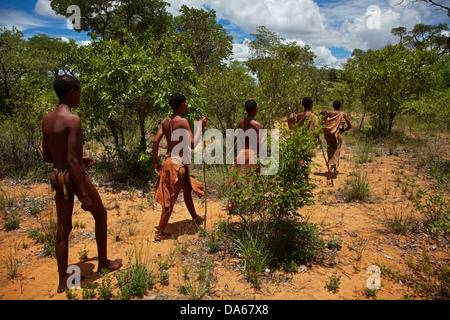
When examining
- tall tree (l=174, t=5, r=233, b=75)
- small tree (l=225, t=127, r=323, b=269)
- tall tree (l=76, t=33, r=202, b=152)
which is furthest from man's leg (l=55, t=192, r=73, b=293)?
tall tree (l=174, t=5, r=233, b=75)

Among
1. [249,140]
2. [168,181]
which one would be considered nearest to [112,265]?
[168,181]

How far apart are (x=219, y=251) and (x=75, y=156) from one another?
6.85 feet

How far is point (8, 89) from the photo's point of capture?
740cm

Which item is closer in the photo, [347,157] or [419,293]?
[419,293]

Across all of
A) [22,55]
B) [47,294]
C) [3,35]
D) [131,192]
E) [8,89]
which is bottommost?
[47,294]

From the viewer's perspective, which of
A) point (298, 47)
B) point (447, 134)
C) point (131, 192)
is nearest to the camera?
point (131, 192)

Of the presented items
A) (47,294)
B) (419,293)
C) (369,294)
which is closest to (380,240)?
(419,293)

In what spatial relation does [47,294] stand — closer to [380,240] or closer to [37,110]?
[380,240]

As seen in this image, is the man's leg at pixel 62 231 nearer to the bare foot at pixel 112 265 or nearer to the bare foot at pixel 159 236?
the bare foot at pixel 112 265

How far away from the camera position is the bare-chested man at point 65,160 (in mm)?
2490

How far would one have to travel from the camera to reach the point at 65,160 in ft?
8.49

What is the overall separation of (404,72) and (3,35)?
12890 mm

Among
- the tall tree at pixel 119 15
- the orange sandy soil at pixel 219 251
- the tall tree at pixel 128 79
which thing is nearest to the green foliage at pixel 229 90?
the tall tree at pixel 128 79

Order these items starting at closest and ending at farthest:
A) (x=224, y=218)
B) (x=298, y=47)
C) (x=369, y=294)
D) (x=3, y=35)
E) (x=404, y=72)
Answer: (x=369, y=294), (x=224, y=218), (x=3, y=35), (x=404, y=72), (x=298, y=47)
